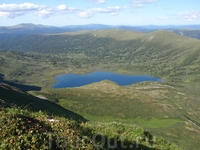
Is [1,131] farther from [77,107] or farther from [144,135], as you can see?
[77,107]

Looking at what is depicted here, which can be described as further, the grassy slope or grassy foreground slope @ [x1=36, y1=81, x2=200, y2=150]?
grassy foreground slope @ [x1=36, y1=81, x2=200, y2=150]

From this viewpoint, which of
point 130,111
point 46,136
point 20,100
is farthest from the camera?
point 130,111

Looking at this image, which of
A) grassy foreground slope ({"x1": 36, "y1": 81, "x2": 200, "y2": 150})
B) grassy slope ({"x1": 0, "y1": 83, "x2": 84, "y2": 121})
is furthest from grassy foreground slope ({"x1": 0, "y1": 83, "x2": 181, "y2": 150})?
grassy foreground slope ({"x1": 36, "y1": 81, "x2": 200, "y2": 150})

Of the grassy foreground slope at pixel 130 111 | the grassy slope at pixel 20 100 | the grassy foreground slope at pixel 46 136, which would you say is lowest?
the grassy foreground slope at pixel 130 111

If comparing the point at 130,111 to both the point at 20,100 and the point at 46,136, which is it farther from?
the point at 46,136

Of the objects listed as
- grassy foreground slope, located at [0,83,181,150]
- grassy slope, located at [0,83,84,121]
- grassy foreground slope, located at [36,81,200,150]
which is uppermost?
grassy foreground slope, located at [0,83,181,150]

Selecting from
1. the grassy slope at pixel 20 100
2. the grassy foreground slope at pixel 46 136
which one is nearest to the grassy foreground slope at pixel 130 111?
the grassy slope at pixel 20 100

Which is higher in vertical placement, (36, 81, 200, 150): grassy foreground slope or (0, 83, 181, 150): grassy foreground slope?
(0, 83, 181, 150): grassy foreground slope

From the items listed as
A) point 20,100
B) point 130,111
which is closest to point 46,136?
point 20,100

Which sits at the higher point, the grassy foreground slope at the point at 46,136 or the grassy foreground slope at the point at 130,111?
the grassy foreground slope at the point at 46,136

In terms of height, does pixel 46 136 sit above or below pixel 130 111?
above

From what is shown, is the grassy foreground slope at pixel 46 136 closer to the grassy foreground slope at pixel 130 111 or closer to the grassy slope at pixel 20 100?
the grassy slope at pixel 20 100

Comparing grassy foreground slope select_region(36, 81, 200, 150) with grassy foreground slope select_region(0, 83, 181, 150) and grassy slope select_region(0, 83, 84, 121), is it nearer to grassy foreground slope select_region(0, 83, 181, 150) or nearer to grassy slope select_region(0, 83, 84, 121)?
grassy slope select_region(0, 83, 84, 121)
